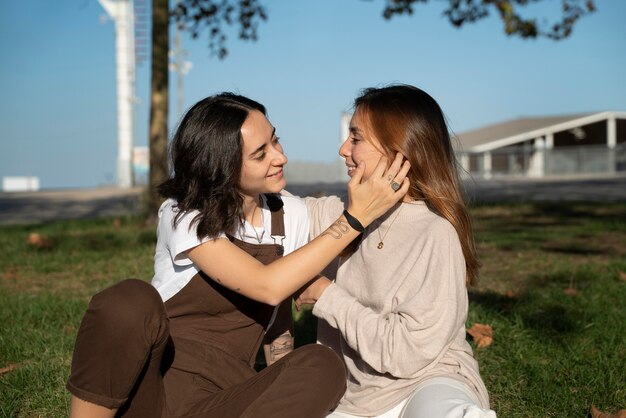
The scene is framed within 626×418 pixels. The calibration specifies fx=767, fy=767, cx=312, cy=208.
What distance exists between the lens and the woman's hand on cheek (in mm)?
2557

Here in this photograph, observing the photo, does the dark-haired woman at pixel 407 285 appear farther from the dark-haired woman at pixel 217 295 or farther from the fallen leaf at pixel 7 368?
the fallen leaf at pixel 7 368

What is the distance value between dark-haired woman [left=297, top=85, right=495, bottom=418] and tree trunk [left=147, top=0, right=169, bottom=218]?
6.85 metres

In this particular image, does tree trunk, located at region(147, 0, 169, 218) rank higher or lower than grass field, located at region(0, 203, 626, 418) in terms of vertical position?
higher

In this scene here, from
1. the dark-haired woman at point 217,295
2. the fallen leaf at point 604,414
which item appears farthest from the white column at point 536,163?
the dark-haired woman at point 217,295

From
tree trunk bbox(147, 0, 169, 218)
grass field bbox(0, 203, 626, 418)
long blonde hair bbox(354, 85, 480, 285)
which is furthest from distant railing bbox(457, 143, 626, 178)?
long blonde hair bbox(354, 85, 480, 285)

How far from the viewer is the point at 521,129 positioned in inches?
1943

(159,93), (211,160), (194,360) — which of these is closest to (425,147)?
(211,160)

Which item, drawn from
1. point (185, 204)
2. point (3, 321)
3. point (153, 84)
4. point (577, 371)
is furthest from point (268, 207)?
point (153, 84)

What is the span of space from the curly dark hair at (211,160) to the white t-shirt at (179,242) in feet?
0.16

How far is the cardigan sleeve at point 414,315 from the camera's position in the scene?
8.28 feet

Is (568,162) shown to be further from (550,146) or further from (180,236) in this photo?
(180,236)

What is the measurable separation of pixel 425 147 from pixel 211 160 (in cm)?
76

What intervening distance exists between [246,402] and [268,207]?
0.82 metres

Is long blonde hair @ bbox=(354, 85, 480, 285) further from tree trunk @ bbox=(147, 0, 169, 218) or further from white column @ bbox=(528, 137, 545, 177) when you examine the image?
white column @ bbox=(528, 137, 545, 177)
